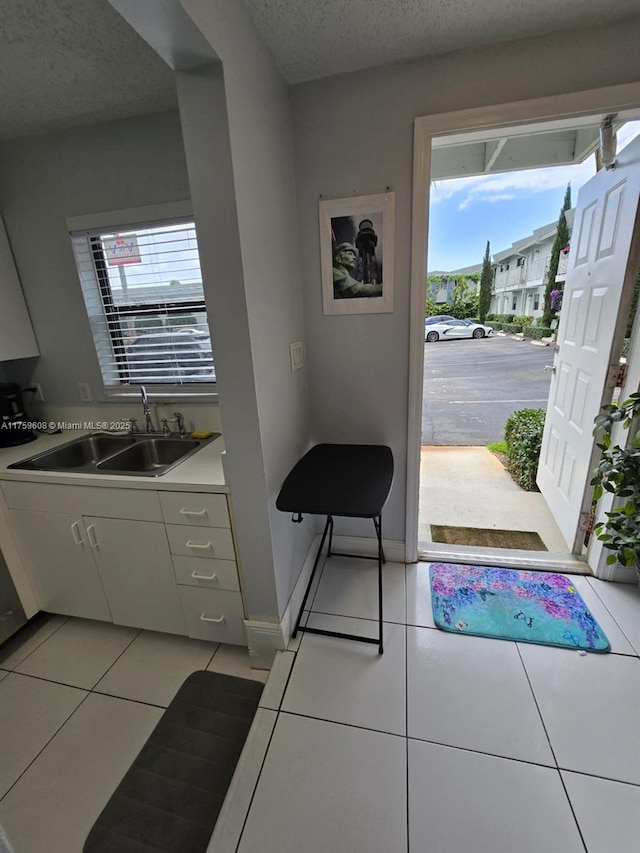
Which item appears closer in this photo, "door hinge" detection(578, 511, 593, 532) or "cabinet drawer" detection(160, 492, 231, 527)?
"cabinet drawer" detection(160, 492, 231, 527)

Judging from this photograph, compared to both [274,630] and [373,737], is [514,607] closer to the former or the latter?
[373,737]

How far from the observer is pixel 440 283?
548 cm

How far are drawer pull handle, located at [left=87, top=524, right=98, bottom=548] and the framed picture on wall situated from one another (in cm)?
146

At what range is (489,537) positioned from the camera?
7.68ft

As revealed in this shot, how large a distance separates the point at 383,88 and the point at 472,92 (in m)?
0.36

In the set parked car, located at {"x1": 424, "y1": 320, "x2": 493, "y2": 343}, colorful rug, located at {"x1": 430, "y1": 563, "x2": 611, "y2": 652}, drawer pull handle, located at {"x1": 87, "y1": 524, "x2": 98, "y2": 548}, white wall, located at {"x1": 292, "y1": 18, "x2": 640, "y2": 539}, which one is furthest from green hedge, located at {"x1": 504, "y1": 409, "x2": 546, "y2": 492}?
parked car, located at {"x1": 424, "y1": 320, "x2": 493, "y2": 343}

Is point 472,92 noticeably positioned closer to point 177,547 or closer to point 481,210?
point 177,547

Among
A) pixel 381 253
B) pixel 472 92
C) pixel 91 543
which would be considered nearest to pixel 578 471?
pixel 381 253

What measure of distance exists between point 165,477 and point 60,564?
0.78m

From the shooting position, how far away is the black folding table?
1.32 meters

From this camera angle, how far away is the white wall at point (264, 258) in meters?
1.07

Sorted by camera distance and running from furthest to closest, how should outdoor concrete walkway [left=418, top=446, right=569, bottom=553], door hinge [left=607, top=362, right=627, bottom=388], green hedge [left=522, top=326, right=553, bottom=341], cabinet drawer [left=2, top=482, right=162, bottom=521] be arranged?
1. green hedge [left=522, top=326, right=553, bottom=341]
2. outdoor concrete walkway [left=418, top=446, right=569, bottom=553]
3. door hinge [left=607, top=362, right=627, bottom=388]
4. cabinet drawer [left=2, top=482, right=162, bottom=521]

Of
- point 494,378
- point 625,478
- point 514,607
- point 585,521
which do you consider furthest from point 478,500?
point 494,378

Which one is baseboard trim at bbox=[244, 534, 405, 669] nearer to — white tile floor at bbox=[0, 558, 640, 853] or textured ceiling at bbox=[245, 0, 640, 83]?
white tile floor at bbox=[0, 558, 640, 853]
